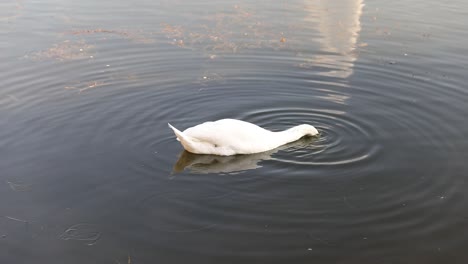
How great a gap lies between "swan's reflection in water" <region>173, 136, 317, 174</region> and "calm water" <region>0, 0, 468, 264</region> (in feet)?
0.11

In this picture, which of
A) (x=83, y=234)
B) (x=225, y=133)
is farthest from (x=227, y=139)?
(x=83, y=234)

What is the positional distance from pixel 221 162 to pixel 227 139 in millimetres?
375

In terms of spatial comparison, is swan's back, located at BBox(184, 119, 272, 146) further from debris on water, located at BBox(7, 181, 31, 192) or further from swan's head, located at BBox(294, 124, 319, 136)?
debris on water, located at BBox(7, 181, 31, 192)

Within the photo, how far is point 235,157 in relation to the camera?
938cm

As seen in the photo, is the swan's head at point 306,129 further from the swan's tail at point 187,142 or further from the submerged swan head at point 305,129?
the swan's tail at point 187,142

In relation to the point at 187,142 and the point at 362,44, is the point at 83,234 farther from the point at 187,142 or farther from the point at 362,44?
the point at 362,44

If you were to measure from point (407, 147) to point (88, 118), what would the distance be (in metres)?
5.66

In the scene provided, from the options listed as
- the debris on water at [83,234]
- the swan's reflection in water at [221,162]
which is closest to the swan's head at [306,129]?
the swan's reflection in water at [221,162]

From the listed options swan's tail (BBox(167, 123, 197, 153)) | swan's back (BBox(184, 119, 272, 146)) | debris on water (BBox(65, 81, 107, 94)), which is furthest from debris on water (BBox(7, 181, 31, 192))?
debris on water (BBox(65, 81, 107, 94))

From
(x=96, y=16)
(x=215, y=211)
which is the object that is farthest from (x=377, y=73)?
(x=96, y=16)

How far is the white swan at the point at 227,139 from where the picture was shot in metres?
9.23

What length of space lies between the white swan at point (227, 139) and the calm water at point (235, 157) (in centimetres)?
16

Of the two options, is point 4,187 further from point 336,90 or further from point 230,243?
point 336,90

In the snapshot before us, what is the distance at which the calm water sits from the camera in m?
7.30
